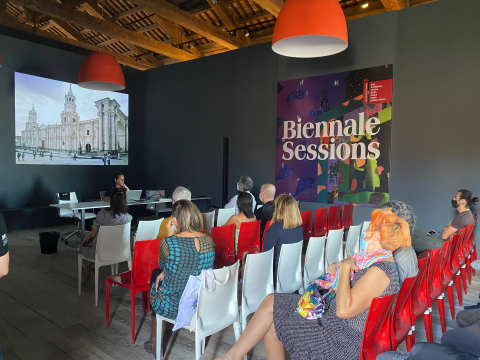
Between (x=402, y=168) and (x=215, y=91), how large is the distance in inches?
197

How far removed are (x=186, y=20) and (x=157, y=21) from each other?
6.79 feet

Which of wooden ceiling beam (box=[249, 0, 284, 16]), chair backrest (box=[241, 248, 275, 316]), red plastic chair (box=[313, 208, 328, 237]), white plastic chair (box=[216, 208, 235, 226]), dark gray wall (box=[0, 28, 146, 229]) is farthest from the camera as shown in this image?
dark gray wall (box=[0, 28, 146, 229])

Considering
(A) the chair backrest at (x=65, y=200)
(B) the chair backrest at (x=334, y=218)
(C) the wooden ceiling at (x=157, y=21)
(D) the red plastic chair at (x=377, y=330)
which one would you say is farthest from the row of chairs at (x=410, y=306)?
(A) the chair backrest at (x=65, y=200)

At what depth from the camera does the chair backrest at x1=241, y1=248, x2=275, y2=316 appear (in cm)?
254

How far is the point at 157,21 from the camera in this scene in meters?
9.30

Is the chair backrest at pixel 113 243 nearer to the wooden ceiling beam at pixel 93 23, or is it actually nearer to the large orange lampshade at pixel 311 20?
the large orange lampshade at pixel 311 20

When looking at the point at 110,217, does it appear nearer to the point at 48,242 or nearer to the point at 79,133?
the point at 48,242

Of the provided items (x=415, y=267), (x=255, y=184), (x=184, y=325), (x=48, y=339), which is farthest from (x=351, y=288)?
(x=255, y=184)

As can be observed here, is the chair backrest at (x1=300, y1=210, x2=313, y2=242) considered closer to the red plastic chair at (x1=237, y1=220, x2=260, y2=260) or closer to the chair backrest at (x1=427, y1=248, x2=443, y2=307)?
the red plastic chair at (x1=237, y1=220, x2=260, y2=260)

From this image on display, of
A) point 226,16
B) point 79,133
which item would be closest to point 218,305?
point 79,133

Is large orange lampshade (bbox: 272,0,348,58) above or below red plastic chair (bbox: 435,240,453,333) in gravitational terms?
above

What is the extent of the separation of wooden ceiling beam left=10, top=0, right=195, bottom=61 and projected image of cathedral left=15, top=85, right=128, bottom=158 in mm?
1755

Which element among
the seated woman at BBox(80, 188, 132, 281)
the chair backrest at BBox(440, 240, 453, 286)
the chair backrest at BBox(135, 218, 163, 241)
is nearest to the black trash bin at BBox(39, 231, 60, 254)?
the seated woman at BBox(80, 188, 132, 281)

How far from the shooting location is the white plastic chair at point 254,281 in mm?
2541
